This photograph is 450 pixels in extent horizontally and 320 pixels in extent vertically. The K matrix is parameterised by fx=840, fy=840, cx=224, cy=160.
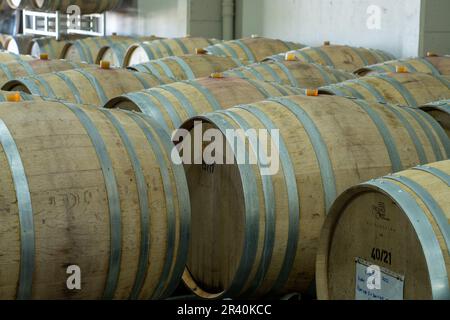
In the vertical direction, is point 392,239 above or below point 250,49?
below

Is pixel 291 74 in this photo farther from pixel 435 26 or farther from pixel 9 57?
pixel 9 57

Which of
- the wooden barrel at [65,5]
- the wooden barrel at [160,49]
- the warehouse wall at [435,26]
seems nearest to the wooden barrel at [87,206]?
the wooden barrel at [160,49]

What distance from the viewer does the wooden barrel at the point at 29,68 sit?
6.70 m

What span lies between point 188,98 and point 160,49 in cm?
413

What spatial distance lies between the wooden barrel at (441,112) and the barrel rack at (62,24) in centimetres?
1034

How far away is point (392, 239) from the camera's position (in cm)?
292

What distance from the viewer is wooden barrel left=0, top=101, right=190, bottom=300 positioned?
3.06 metres

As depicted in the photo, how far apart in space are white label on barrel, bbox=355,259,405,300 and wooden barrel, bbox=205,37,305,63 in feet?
18.1

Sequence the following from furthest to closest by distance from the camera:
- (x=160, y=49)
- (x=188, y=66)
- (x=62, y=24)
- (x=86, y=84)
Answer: (x=62, y=24), (x=160, y=49), (x=188, y=66), (x=86, y=84)

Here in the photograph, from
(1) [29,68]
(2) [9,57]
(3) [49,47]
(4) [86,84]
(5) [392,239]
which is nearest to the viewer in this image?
(5) [392,239]

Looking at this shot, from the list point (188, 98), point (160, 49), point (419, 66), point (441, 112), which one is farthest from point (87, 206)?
point (160, 49)

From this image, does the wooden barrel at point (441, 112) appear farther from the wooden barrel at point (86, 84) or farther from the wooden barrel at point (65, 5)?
the wooden barrel at point (65, 5)

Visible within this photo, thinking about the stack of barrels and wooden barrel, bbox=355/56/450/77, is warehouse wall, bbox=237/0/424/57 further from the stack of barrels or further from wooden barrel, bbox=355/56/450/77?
the stack of barrels
